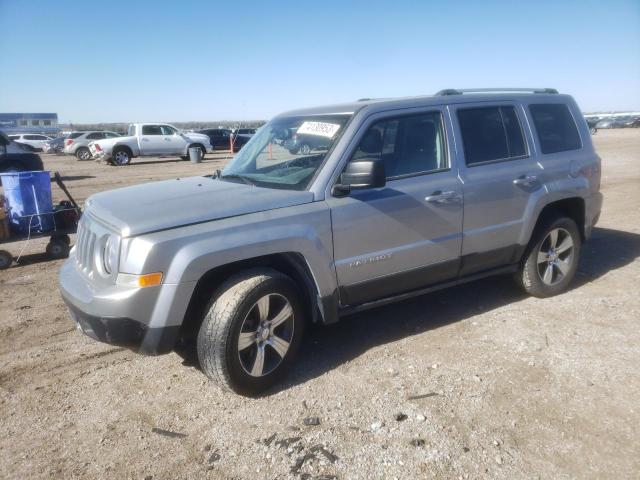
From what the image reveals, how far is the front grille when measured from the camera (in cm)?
332

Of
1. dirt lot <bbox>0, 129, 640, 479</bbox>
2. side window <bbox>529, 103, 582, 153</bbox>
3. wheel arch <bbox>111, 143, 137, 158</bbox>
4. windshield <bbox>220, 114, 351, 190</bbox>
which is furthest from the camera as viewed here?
wheel arch <bbox>111, 143, 137, 158</bbox>

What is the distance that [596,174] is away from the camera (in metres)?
5.00

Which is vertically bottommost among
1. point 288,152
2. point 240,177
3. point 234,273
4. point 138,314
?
point 138,314

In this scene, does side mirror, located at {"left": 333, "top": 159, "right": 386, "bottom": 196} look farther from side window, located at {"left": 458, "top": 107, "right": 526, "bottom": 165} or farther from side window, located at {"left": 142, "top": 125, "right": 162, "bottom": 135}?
side window, located at {"left": 142, "top": 125, "right": 162, "bottom": 135}

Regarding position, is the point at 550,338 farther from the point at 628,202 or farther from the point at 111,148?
the point at 111,148

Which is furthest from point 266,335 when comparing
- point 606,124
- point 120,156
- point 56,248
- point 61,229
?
point 606,124

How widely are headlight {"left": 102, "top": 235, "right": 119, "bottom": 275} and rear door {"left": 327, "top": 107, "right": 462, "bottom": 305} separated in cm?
141

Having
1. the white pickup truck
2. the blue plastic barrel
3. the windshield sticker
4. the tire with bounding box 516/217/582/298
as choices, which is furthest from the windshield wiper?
the white pickup truck

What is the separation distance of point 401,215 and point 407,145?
60 cm

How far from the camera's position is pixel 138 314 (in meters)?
2.93

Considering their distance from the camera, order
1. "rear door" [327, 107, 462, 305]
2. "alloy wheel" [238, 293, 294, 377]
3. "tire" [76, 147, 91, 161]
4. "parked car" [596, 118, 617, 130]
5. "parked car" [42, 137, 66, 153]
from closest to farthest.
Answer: "alloy wheel" [238, 293, 294, 377]
"rear door" [327, 107, 462, 305]
"tire" [76, 147, 91, 161]
"parked car" [42, 137, 66, 153]
"parked car" [596, 118, 617, 130]

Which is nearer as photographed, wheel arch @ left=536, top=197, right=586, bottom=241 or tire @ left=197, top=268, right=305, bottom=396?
tire @ left=197, top=268, right=305, bottom=396

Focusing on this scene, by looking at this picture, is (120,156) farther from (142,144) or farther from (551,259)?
(551,259)

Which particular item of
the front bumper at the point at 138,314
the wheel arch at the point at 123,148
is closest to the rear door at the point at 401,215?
the front bumper at the point at 138,314
